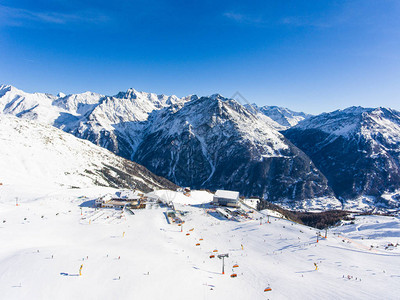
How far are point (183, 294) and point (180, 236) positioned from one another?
2971 centimetres

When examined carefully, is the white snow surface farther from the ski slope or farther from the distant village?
the ski slope

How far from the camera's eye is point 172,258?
158 feet

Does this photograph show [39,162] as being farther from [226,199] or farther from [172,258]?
[172,258]

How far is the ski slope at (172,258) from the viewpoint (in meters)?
34.9

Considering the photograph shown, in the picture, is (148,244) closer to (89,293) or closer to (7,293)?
(89,293)

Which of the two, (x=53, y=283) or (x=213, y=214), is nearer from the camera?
(x=53, y=283)

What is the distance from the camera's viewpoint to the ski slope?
34938 mm

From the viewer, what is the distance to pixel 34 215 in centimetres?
6825

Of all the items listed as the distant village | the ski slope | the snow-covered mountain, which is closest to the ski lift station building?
the distant village

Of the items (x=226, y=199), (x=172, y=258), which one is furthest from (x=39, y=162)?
(x=172, y=258)

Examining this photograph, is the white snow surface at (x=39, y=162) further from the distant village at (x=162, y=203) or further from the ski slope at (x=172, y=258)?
the ski slope at (x=172, y=258)

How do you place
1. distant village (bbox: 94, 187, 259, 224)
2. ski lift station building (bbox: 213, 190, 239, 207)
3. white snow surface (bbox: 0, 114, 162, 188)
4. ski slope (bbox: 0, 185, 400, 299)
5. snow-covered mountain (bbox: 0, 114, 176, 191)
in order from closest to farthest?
ski slope (bbox: 0, 185, 400, 299)
distant village (bbox: 94, 187, 259, 224)
ski lift station building (bbox: 213, 190, 239, 207)
white snow surface (bbox: 0, 114, 162, 188)
snow-covered mountain (bbox: 0, 114, 176, 191)

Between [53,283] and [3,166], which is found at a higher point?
[3,166]

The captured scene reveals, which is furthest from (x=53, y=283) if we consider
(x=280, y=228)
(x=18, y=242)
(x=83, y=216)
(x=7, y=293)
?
(x=280, y=228)
